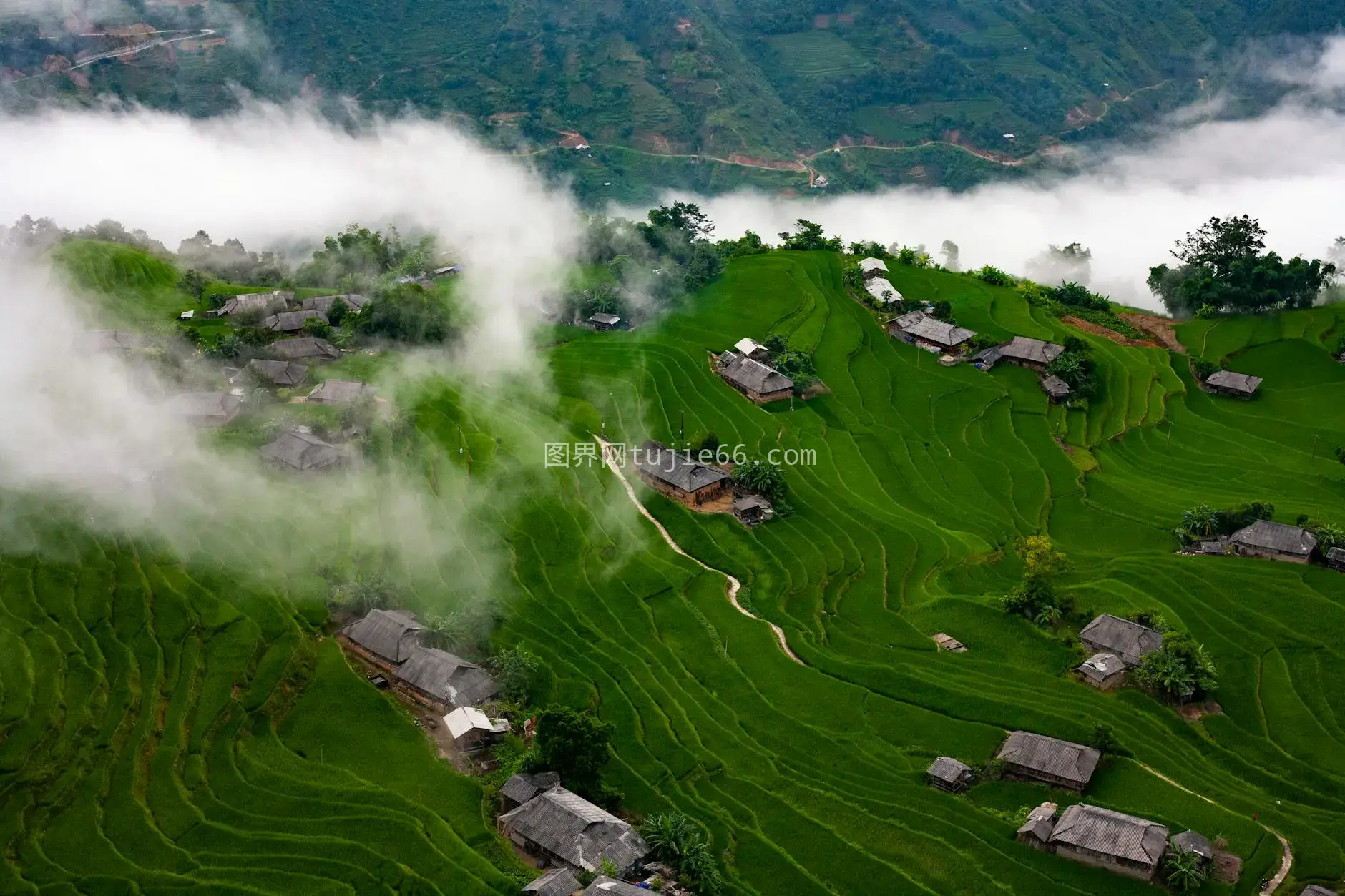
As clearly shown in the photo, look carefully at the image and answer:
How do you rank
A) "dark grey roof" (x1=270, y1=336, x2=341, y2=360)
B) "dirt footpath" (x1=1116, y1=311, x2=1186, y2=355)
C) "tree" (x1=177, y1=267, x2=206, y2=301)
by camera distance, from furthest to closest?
1. "dirt footpath" (x1=1116, y1=311, x2=1186, y2=355)
2. "tree" (x1=177, y1=267, x2=206, y2=301)
3. "dark grey roof" (x1=270, y1=336, x2=341, y2=360)

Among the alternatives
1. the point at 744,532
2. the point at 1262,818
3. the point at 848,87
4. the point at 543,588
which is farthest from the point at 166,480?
the point at 848,87

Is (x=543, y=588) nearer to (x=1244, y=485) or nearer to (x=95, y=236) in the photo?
(x=1244, y=485)

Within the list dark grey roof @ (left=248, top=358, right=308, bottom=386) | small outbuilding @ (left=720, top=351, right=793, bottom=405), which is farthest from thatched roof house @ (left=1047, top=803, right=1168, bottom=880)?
dark grey roof @ (left=248, top=358, right=308, bottom=386)

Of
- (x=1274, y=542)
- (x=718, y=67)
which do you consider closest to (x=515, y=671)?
(x=1274, y=542)

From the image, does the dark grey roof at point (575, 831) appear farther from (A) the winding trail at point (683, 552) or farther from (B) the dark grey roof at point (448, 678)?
(A) the winding trail at point (683, 552)

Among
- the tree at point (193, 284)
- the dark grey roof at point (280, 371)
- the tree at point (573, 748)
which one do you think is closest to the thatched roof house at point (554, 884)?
the tree at point (573, 748)

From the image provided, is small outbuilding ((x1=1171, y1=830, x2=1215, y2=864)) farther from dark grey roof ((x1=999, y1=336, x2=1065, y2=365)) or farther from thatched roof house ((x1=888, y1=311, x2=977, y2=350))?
thatched roof house ((x1=888, y1=311, x2=977, y2=350))

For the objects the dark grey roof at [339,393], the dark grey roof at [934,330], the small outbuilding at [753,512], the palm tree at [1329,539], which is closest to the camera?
the palm tree at [1329,539]

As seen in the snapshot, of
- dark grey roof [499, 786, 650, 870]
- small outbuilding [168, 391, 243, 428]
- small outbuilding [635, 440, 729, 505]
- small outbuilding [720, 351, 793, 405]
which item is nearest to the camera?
dark grey roof [499, 786, 650, 870]
